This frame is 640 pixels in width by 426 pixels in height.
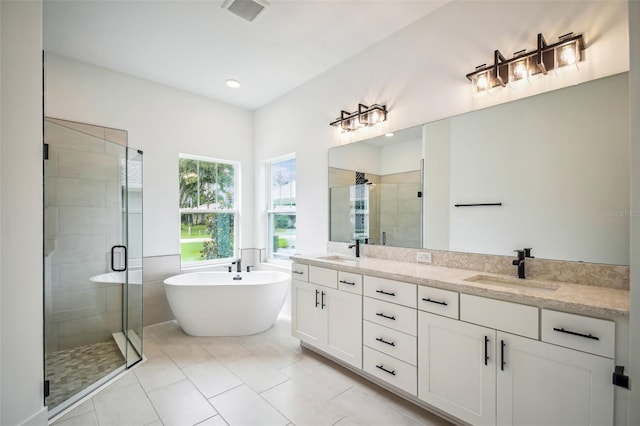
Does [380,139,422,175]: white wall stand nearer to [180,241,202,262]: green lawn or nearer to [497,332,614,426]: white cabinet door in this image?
[497,332,614,426]: white cabinet door

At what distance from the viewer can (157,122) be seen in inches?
144

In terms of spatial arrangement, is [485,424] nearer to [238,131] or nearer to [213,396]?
[213,396]

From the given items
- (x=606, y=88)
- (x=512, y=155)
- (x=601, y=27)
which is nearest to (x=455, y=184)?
(x=512, y=155)

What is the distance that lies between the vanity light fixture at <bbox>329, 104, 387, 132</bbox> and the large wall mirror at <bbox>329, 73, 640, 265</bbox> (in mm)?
364

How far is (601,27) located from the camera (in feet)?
5.56

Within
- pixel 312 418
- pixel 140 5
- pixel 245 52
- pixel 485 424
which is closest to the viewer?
pixel 485 424

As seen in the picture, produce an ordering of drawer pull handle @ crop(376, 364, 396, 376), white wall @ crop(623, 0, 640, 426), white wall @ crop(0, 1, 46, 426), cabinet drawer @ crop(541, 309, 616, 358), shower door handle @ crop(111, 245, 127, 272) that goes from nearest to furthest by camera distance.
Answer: white wall @ crop(623, 0, 640, 426) < cabinet drawer @ crop(541, 309, 616, 358) < white wall @ crop(0, 1, 46, 426) < drawer pull handle @ crop(376, 364, 396, 376) < shower door handle @ crop(111, 245, 127, 272)

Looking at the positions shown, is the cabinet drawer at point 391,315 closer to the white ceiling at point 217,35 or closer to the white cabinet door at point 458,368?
the white cabinet door at point 458,368

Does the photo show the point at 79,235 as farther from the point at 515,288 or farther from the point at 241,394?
the point at 515,288

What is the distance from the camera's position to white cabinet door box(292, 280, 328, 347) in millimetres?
2676

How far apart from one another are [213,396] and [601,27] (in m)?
3.36

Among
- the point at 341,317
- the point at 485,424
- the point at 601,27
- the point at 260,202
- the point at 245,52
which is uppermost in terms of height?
the point at 245,52

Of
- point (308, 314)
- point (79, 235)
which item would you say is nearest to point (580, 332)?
point (308, 314)

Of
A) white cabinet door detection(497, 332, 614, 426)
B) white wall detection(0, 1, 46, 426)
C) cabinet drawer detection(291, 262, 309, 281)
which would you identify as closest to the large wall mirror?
white cabinet door detection(497, 332, 614, 426)
